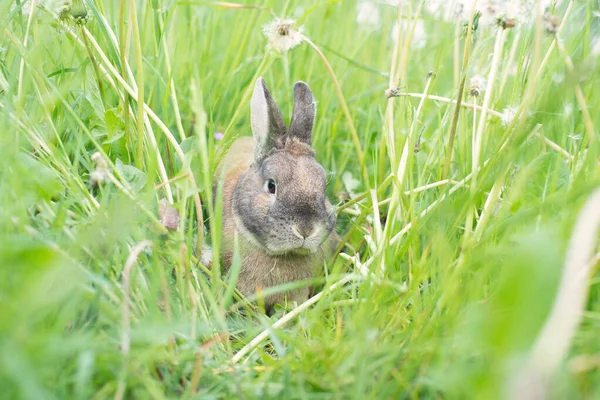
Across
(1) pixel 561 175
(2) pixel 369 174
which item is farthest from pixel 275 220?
(1) pixel 561 175

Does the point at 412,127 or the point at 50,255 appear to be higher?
the point at 412,127

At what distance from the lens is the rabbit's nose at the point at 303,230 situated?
3135 mm

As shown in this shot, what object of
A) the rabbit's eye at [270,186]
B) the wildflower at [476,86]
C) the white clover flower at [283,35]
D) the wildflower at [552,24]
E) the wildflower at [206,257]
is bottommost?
the wildflower at [206,257]

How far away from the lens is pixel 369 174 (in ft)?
13.0

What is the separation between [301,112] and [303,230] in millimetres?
753

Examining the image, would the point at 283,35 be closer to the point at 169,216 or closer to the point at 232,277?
the point at 169,216

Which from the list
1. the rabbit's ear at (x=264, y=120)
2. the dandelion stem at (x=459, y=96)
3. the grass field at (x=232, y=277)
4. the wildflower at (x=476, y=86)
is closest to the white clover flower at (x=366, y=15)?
the grass field at (x=232, y=277)

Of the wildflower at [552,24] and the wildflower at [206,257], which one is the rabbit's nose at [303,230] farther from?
the wildflower at [552,24]

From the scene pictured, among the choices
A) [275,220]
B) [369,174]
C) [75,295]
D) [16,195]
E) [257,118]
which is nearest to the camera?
[75,295]

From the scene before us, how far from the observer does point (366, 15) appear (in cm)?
499

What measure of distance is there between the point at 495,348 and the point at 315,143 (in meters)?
2.78

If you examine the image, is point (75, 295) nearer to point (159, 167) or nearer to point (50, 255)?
point (50, 255)

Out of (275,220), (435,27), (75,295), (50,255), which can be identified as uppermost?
(435,27)

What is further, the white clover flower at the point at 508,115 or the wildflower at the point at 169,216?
the white clover flower at the point at 508,115
